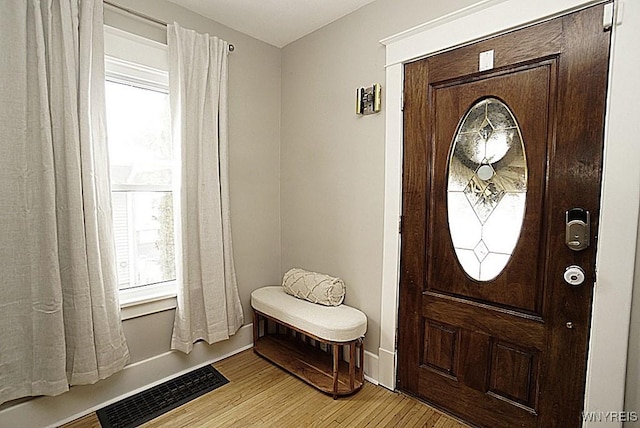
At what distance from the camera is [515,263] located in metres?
1.70

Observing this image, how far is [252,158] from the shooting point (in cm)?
277

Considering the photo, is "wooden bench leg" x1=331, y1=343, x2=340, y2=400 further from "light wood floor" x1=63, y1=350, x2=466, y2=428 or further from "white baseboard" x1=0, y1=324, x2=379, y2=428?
"white baseboard" x1=0, y1=324, x2=379, y2=428

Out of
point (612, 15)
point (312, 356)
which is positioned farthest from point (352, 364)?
point (612, 15)

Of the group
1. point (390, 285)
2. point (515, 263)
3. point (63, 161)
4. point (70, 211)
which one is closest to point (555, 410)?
point (515, 263)

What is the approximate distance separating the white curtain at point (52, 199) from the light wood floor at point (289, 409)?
1.63 ft

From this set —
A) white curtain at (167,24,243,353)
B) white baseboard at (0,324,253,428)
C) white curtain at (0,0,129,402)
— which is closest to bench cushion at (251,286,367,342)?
white curtain at (167,24,243,353)

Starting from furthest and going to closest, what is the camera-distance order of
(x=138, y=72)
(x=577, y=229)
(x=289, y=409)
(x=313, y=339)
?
(x=313, y=339) → (x=138, y=72) → (x=289, y=409) → (x=577, y=229)

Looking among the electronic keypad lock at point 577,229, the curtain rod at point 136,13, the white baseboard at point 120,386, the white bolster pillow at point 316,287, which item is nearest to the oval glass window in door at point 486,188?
the electronic keypad lock at point 577,229

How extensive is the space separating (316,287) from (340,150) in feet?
3.43

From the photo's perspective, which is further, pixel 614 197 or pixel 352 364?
pixel 352 364

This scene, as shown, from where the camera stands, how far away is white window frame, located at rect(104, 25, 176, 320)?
200cm

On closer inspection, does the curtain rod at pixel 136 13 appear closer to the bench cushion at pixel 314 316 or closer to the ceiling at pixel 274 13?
the ceiling at pixel 274 13

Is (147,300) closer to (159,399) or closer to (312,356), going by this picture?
(159,399)

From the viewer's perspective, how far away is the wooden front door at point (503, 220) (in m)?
1.50
